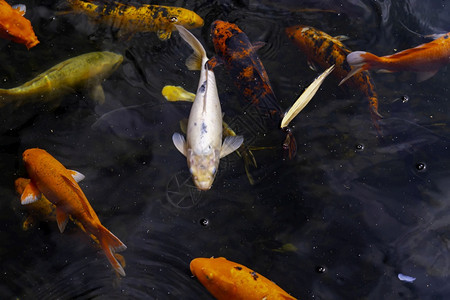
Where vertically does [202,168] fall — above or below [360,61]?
below

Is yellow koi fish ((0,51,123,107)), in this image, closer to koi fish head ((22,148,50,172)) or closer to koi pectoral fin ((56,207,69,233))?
koi fish head ((22,148,50,172))

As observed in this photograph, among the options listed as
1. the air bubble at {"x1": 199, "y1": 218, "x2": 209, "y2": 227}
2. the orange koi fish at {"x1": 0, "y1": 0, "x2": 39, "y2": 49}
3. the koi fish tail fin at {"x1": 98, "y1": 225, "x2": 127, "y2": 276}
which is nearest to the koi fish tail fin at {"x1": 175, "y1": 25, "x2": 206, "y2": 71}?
the air bubble at {"x1": 199, "y1": 218, "x2": 209, "y2": 227}

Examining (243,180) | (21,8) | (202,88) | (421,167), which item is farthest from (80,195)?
(421,167)

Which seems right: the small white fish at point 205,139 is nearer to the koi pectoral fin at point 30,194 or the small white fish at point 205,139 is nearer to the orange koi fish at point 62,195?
the orange koi fish at point 62,195

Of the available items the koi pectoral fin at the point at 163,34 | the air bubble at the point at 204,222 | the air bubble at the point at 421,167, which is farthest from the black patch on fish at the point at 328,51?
the air bubble at the point at 204,222

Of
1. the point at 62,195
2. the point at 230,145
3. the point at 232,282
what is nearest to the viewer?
the point at 232,282

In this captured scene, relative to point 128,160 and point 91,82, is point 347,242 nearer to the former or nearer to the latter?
point 128,160

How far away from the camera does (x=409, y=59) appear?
4.12m

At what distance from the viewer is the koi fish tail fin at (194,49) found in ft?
12.9

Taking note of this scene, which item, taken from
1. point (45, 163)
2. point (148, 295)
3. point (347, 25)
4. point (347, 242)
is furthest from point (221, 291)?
point (347, 25)

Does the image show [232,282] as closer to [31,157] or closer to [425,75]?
[31,157]

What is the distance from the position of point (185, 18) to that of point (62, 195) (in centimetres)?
246

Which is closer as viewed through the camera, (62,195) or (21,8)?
(62,195)

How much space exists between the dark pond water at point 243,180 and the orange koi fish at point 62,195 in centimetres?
34
